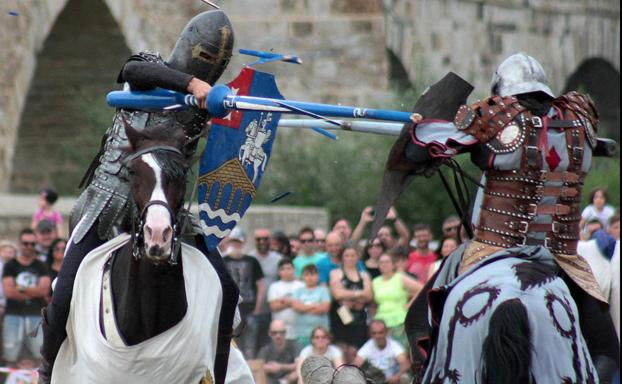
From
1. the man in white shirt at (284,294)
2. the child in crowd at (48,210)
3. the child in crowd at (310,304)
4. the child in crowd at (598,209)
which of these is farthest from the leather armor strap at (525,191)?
the child in crowd at (48,210)

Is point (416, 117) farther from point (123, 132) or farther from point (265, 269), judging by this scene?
point (265, 269)

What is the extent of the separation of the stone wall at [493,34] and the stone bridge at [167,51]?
32 mm

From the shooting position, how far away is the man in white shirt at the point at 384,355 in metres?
13.5

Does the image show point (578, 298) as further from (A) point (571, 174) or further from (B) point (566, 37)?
(B) point (566, 37)

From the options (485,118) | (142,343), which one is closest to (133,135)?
(142,343)

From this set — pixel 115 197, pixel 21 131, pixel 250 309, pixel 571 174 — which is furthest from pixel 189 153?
pixel 21 131

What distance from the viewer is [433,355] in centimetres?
807

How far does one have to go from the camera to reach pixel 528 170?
8.00 m

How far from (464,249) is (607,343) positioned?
0.81 metres

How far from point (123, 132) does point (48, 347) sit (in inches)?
44.2

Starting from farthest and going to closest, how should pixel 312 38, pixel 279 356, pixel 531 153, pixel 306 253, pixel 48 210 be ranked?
pixel 312 38
pixel 48 210
pixel 306 253
pixel 279 356
pixel 531 153

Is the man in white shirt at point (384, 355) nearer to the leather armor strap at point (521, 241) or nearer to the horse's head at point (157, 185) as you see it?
→ the leather armor strap at point (521, 241)

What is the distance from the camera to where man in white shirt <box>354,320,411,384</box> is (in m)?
13.5

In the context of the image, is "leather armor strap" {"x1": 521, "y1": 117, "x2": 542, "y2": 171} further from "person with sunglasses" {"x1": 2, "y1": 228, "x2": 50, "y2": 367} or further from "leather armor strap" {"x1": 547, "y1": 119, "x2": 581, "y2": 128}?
"person with sunglasses" {"x1": 2, "y1": 228, "x2": 50, "y2": 367}
